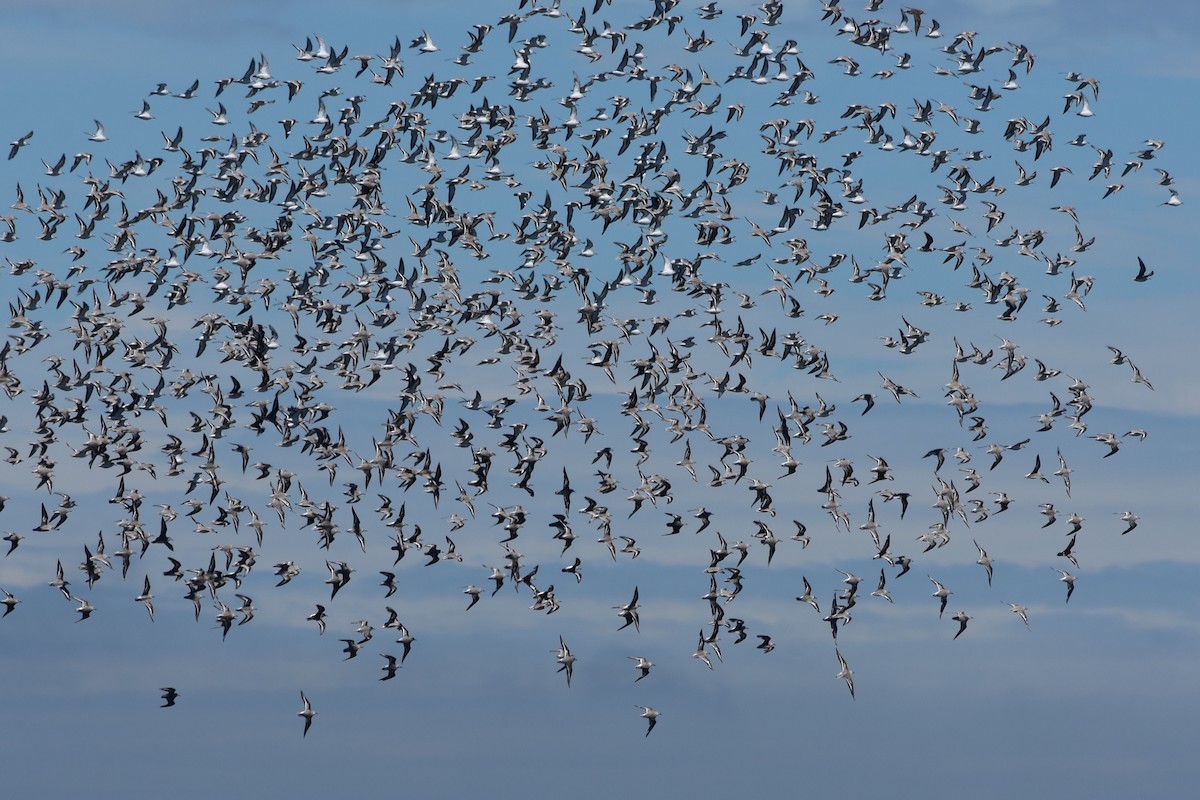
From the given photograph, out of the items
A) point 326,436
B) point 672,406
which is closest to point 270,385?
point 326,436

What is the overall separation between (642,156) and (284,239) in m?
18.5

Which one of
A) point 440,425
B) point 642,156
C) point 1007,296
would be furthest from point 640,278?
point 1007,296

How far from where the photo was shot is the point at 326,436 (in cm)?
10300

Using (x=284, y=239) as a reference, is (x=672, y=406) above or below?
below

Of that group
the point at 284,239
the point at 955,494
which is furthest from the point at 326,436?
the point at 955,494

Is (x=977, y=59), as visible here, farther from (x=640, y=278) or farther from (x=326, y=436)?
(x=326, y=436)

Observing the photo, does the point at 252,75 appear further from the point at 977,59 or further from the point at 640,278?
the point at 977,59

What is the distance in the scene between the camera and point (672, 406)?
10262cm

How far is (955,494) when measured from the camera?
101625 millimetres

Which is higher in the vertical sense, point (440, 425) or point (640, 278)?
point (640, 278)

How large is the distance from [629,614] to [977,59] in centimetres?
3277

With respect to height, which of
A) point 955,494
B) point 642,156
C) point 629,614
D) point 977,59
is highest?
point 977,59

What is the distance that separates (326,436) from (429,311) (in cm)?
851

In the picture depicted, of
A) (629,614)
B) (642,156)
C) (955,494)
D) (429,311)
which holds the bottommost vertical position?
(629,614)
